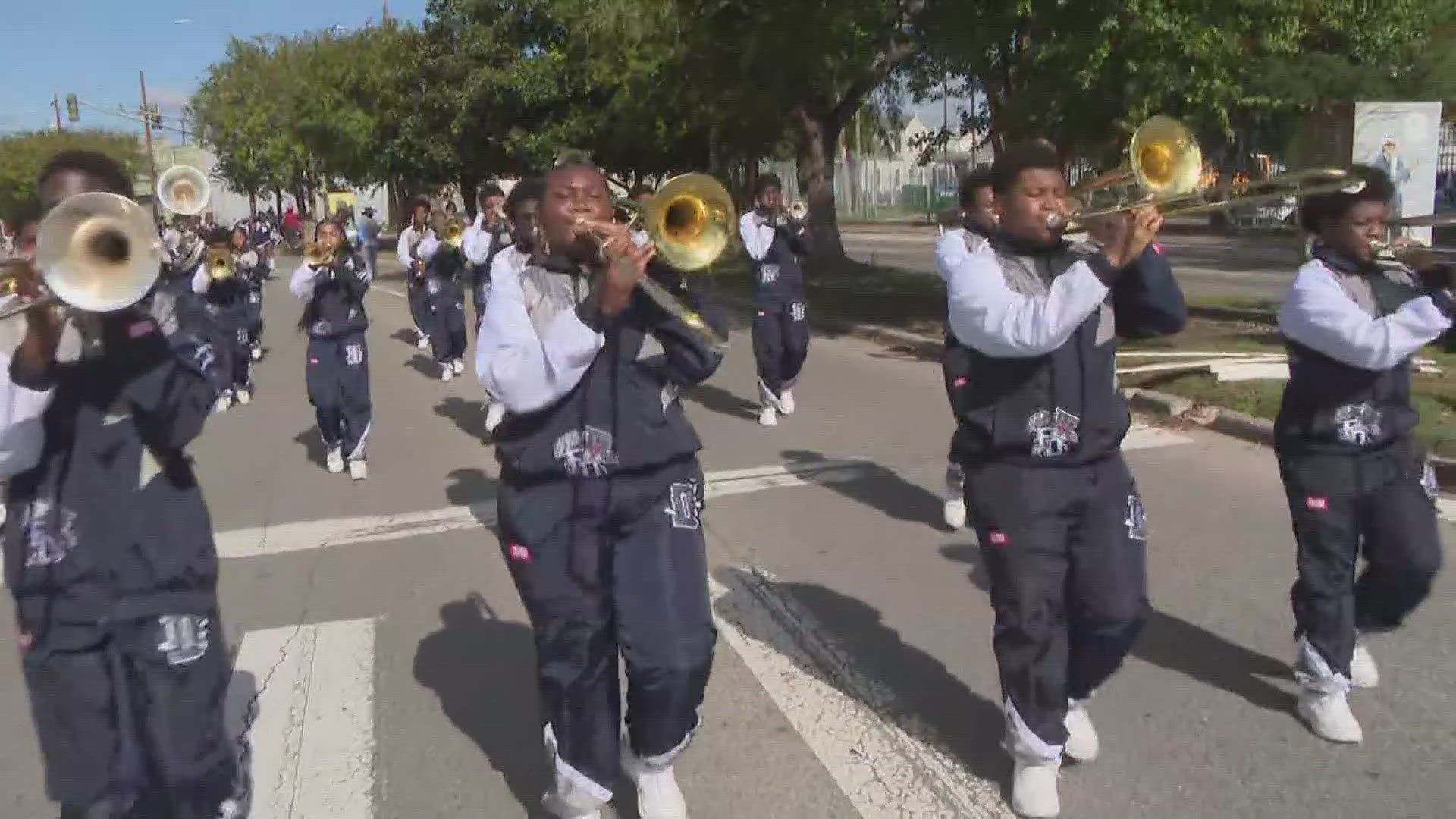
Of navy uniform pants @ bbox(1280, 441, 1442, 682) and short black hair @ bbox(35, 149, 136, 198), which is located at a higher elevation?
short black hair @ bbox(35, 149, 136, 198)

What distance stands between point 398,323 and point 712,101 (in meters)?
5.69

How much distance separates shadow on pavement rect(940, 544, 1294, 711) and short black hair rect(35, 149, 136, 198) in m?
3.24

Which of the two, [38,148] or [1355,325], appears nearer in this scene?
[1355,325]

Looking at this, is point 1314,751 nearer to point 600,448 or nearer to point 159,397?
point 600,448

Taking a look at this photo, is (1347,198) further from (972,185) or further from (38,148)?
(38,148)

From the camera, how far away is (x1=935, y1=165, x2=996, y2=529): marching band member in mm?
4934

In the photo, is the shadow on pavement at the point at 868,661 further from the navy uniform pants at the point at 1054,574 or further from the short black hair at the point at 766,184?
the short black hair at the point at 766,184

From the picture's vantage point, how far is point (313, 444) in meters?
Answer: 10.3

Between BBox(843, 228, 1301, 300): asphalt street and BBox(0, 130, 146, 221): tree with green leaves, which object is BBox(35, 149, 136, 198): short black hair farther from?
BBox(0, 130, 146, 221): tree with green leaves

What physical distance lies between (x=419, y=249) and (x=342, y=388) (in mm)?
5478

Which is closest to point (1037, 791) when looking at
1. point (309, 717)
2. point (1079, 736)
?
point (1079, 736)

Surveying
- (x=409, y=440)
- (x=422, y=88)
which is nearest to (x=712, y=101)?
(x=409, y=440)

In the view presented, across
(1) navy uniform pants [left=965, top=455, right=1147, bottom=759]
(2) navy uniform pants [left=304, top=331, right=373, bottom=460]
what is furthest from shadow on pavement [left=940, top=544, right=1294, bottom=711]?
(2) navy uniform pants [left=304, top=331, right=373, bottom=460]

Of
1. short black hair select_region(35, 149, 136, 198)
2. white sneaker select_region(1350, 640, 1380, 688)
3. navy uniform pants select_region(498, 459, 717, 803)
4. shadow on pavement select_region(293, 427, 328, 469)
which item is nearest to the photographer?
short black hair select_region(35, 149, 136, 198)
